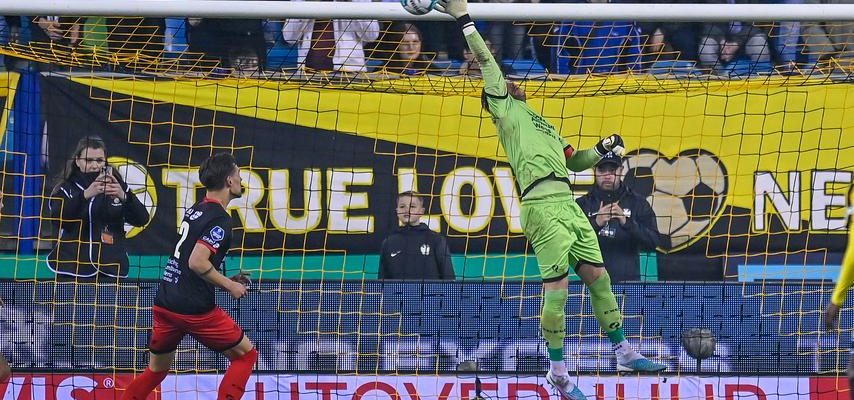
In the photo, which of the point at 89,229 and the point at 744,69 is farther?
the point at 744,69

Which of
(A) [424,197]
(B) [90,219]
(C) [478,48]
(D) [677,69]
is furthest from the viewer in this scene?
(A) [424,197]

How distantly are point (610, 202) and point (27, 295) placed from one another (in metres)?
4.30

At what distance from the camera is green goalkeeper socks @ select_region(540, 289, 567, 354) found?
6969mm

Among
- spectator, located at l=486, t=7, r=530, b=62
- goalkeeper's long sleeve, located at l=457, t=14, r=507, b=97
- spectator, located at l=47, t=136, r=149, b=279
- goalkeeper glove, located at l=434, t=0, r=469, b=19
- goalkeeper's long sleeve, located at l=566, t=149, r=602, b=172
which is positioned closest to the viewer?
goalkeeper's long sleeve, located at l=457, t=14, r=507, b=97

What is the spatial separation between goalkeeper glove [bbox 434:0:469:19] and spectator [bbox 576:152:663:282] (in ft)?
7.76

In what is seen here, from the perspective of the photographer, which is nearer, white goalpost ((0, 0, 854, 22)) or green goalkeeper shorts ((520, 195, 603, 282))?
green goalkeeper shorts ((520, 195, 603, 282))

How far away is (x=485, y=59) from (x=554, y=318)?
156 centimetres

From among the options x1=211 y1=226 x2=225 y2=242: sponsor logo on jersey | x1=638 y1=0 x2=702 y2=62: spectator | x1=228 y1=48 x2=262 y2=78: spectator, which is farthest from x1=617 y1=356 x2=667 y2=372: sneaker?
x1=228 y1=48 x2=262 y2=78: spectator

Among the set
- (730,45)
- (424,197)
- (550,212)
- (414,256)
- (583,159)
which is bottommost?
(414,256)

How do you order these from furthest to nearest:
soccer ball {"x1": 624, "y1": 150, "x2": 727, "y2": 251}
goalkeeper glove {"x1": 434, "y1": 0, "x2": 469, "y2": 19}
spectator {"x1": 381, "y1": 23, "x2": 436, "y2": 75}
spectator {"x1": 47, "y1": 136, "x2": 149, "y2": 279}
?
soccer ball {"x1": 624, "y1": 150, "x2": 727, "y2": 251} < spectator {"x1": 381, "y1": 23, "x2": 436, "y2": 75} < spectator {"x1": 47, "y1": 136, "x2": 149, "y2": 279} < goalkeeper glove {"x1": 434, "y1": 0, "x2": 469, "y2": 19}

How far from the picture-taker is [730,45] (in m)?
9.25

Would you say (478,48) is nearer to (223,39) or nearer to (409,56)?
(409,56)

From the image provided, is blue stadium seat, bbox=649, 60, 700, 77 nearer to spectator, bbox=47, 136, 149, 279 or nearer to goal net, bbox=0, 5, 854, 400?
goal net, bbox=0, 5, 854, 400

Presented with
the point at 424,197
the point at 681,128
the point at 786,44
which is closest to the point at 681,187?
the point at 681,128
